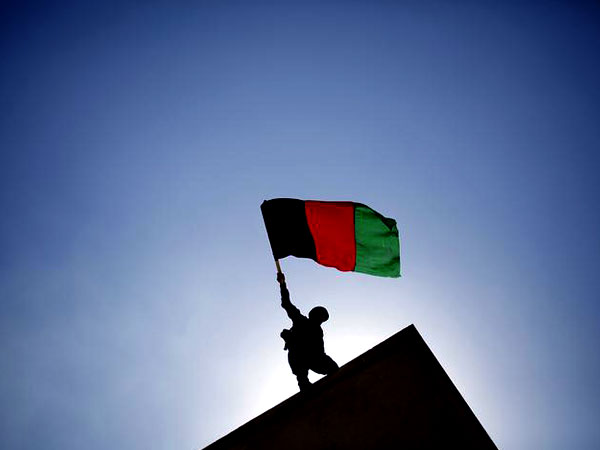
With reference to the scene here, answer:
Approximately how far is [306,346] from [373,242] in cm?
243

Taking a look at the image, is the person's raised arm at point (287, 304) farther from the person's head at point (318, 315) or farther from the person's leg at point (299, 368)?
the person's leg at point (299, 368)

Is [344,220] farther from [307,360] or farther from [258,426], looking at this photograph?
[258,426]

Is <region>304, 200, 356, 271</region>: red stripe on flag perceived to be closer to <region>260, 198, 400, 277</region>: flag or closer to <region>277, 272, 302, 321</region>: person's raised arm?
<region>260, 198, 400, 277</region>: flag

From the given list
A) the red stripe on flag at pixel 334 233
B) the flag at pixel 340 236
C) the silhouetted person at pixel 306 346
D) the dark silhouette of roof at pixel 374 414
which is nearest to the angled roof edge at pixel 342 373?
the dark silhouette of roof at pixel 374 414

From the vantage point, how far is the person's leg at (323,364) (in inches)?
250

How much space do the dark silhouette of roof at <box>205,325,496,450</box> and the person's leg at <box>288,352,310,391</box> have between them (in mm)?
2065

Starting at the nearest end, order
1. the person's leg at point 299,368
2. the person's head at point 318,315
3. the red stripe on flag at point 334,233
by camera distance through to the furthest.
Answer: the person's leg at point 299,368
the person's head at point 318,315
the red stripe on flag at point 334,233

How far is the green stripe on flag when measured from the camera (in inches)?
279

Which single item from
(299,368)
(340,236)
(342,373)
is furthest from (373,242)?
(342,373)

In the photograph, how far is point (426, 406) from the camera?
4.08 metres

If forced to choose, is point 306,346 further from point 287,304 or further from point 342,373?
point 342,373

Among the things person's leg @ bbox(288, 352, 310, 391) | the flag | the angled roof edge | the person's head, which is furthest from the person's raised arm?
the angled roof edge

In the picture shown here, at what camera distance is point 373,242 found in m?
7.12

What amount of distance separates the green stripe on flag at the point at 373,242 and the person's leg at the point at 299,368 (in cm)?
209
